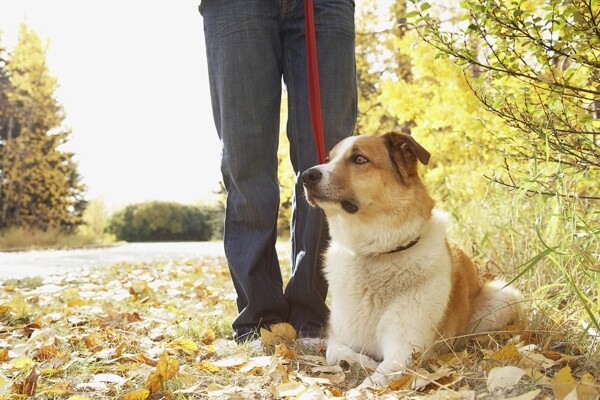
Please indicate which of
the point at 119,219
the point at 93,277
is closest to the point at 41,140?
the point at 119,219

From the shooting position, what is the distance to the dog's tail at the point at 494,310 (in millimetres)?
2645

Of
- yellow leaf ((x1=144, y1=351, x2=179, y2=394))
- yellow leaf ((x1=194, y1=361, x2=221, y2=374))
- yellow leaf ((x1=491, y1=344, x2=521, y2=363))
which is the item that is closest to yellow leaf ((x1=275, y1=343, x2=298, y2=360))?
yellow leaf ((x1=194, y1=361, x2=221, y2=374))

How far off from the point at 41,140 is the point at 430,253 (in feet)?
65.9

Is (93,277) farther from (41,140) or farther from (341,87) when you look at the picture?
(41,140)

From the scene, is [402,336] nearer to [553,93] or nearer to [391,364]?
[391,364]

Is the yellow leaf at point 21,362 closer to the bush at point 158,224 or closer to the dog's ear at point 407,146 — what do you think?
the dog's ear at point 407,146

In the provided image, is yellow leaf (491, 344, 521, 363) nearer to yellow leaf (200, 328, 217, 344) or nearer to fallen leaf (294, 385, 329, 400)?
fallen leaf (294, 385, 329, 400)

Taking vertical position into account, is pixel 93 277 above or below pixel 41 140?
below

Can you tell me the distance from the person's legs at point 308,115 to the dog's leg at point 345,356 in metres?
0.57

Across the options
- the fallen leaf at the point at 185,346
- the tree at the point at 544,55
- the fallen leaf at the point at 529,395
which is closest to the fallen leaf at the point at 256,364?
the fallen leaf at the point at 185,346

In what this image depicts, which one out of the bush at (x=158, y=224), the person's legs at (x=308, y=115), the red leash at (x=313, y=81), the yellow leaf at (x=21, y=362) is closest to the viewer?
the yellow leaf at (x=21, y=362)

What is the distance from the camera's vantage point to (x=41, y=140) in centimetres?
1980

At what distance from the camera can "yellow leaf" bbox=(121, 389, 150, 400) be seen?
192cm

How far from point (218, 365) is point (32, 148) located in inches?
765
